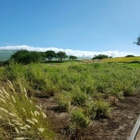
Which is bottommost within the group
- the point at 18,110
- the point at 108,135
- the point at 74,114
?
the point at 108,135

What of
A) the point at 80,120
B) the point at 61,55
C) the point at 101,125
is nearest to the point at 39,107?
the point at 80,120

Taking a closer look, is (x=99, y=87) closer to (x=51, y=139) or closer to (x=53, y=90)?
(x=53, y=90)

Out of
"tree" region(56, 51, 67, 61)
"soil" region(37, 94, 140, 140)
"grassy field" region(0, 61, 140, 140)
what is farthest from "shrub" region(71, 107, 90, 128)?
"tree" region(56, 51, 67, 61)

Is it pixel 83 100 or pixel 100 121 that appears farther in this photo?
pixel 83 100

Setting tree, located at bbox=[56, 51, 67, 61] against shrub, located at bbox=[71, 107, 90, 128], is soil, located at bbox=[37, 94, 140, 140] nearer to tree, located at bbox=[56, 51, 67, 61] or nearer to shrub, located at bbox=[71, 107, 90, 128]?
shrub, located at bbox=[71, 107, 90, 128]

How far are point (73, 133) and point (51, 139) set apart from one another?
2.02 feet

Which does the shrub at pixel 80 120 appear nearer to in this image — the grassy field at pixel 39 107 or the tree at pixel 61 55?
the grassy field at pixel 39 107

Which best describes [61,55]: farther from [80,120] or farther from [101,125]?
[80,120]

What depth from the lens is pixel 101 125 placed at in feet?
12.8

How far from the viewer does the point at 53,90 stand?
6.54m

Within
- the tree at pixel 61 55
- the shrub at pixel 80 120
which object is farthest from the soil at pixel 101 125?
the tree at pixel 61 55

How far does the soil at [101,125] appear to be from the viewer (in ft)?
10.9

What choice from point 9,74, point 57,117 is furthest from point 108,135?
point 9,74

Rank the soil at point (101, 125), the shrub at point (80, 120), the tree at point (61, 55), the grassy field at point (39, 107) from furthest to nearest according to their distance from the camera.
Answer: the tree at point (61, 55) < the shrub at point (80, 120) < the soil at point (101, 125) < the grassy field at point (39, 107)
